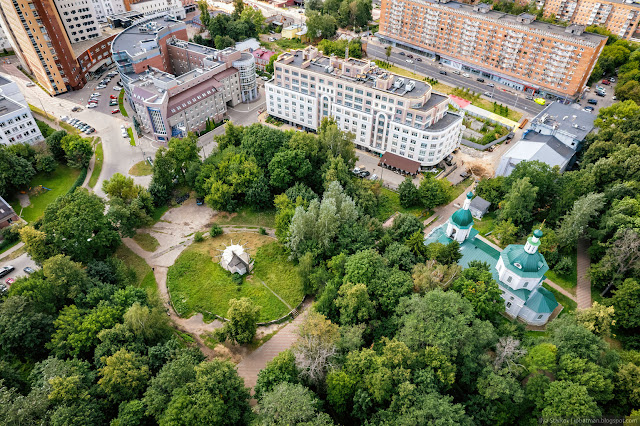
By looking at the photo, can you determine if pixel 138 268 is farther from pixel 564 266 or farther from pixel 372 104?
pixel 564 266

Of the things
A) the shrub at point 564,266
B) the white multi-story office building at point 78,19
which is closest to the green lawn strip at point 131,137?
the white multi-story office building at point 78,19

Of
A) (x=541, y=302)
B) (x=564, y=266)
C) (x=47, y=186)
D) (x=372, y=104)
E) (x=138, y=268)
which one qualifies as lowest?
(x=138, y=268)

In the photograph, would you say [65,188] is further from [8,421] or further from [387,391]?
[387,391]

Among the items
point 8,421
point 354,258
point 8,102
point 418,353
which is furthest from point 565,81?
point 8,102

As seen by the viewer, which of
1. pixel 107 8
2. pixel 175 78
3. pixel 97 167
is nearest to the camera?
pixel 97 167

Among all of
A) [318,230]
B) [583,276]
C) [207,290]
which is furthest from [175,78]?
[583,276]

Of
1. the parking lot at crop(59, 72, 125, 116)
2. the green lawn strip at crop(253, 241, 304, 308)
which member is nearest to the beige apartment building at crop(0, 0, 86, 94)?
the parking lot at crop(59, 72, 125, 116)

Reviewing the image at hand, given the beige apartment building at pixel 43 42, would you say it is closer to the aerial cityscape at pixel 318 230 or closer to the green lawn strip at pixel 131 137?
the aerial cityscape at pixel 318 230
